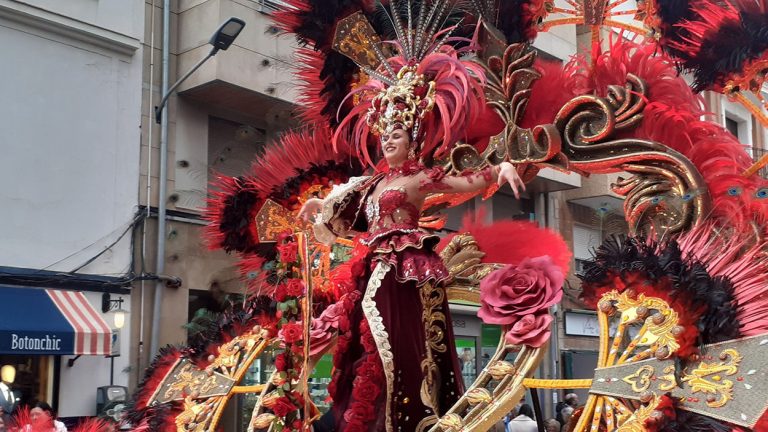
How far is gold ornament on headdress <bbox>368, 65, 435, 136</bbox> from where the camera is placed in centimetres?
332

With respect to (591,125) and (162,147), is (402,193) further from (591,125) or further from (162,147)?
(162,147)

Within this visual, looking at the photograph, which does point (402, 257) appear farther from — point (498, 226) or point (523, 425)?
point (523, 425)

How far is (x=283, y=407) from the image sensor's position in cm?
274

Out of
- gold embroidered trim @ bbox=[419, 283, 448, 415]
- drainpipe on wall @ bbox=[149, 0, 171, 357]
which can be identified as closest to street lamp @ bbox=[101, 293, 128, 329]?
drainpipe on wall @ bbox=[149, 0, 171, 357]

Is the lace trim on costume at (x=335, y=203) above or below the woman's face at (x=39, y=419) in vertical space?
above

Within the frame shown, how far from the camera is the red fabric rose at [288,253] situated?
283cm

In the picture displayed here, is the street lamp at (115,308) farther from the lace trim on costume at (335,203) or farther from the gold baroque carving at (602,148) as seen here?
the gold baroque carving at (602,148)

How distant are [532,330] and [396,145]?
94 cm

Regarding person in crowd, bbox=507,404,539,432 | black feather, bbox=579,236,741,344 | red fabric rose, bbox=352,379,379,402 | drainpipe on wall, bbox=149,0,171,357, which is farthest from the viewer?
drainpipe on wall, bbox=149,0,171,357

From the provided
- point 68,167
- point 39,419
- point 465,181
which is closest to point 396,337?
point 465,181

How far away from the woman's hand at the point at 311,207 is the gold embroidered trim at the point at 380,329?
46 centimetres

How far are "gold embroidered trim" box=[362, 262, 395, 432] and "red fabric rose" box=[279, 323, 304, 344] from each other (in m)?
0.36

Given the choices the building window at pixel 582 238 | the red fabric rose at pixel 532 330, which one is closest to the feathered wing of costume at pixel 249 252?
the red fabric rose at pixel 532 330

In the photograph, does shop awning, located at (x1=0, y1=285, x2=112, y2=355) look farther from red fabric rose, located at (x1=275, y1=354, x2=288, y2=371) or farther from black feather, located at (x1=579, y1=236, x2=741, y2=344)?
black feather, located at (x1=579, y1=236, x2=741, y2=344)
